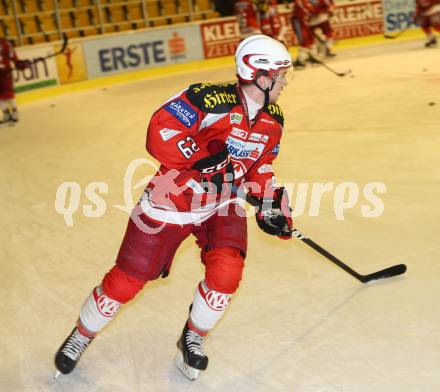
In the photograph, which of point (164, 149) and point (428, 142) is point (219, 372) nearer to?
point (164, 149)

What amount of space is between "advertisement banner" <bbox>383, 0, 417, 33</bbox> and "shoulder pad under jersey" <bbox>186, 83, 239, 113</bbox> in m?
13.8

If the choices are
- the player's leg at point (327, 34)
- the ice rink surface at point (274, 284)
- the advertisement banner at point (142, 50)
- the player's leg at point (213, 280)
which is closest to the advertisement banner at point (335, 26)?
the advertisement banner at point (142, 50)

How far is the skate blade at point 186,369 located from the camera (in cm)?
279

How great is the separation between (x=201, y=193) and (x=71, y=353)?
32.3 inches

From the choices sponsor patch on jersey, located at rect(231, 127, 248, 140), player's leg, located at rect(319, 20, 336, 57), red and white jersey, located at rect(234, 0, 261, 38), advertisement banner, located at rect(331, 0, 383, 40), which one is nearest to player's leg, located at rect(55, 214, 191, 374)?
sponsor patch on jersey, located at rect(231, 127, 248, 140)

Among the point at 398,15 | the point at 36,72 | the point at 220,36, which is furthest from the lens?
the point at 398,15

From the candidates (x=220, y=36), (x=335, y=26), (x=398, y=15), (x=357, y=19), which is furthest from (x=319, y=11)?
(x=398, y=15)

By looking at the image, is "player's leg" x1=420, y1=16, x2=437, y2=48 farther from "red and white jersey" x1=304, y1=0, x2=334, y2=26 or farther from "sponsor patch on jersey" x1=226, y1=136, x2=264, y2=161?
"sponsor patch on jersey" x1=226, y1=136, x2=264, y2=161

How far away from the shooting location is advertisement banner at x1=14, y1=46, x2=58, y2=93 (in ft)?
38.0

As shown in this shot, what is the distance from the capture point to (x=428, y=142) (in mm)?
6223

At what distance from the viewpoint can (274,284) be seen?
365 cm

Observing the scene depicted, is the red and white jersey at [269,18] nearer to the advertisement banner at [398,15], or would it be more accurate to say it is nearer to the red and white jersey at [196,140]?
the advertisement banner at [398,15]

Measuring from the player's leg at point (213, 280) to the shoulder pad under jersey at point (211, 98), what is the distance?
406 millimetres

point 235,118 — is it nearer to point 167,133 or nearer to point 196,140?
point 196,140
